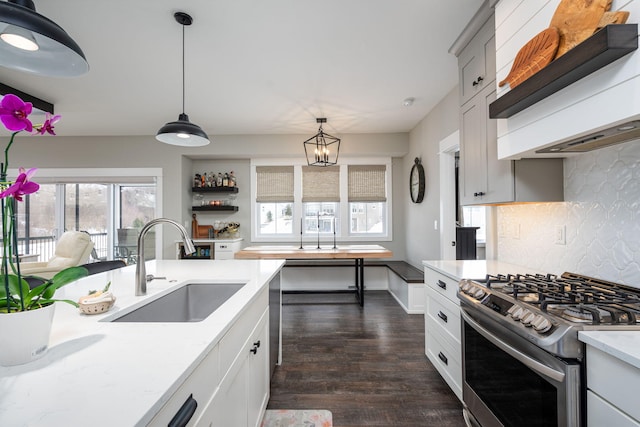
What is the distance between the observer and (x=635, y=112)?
3.01ft

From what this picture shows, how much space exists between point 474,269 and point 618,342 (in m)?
1.16

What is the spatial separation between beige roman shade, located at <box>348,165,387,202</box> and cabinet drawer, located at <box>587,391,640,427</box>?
4.19 metres

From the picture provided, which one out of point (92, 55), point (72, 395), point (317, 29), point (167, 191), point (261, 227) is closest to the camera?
point (72, 395)

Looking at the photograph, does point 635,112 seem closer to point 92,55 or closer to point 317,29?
point 317,29

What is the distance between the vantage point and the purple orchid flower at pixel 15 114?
67 cm

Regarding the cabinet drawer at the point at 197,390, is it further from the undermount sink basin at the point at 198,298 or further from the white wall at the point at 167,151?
the white wall at the point at 167,151

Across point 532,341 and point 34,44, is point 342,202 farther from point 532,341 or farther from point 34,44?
point 34,44

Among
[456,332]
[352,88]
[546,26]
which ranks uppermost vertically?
[352,88]

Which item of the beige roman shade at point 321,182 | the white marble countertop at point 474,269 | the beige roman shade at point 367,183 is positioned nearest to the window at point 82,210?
the beige roman shade at point 321,182

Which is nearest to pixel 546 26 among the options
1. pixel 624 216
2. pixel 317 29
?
pixel 624 216

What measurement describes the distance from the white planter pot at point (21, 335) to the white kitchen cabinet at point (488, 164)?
211 cm

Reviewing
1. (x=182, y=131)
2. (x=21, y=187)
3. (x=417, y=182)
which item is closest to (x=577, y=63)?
(x=21, y=187)

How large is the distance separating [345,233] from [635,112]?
13.8ft

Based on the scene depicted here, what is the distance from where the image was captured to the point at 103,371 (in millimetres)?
696
